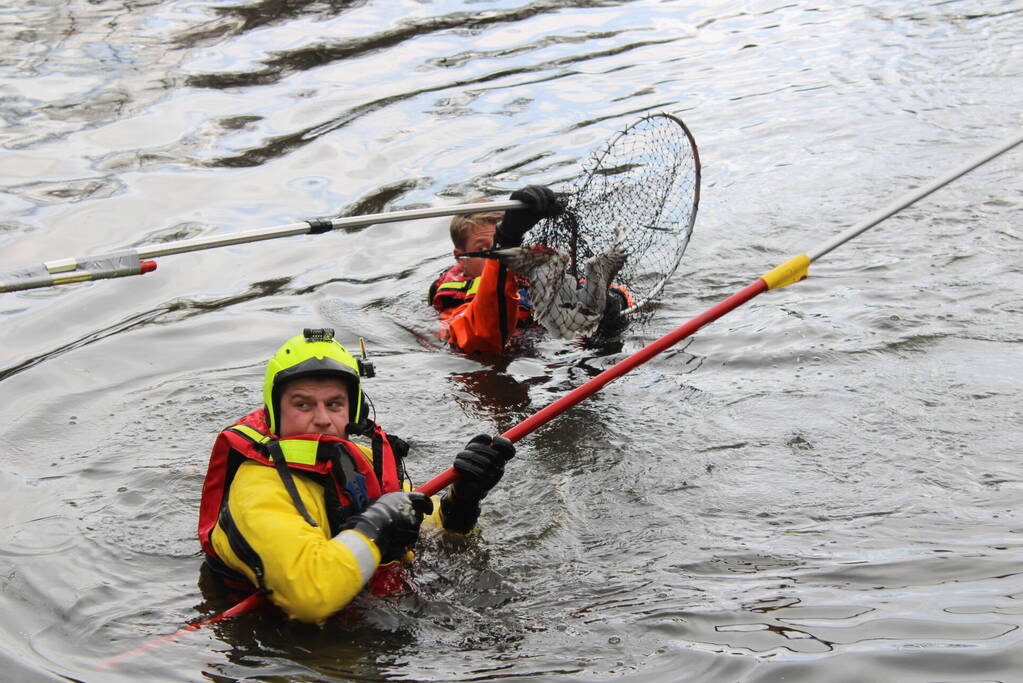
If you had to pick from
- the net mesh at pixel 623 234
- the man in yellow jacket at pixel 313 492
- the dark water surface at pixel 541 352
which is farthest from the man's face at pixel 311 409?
the net mesh at pixel 623 234

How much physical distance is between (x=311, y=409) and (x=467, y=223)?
3377mm

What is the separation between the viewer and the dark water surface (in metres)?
4.27

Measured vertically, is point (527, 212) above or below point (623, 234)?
above

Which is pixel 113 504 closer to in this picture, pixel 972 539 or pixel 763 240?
pixel 972 539

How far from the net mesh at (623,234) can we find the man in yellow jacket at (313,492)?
2.00 meters

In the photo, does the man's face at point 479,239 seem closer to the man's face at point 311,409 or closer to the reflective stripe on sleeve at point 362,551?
the man's face at point 311,409

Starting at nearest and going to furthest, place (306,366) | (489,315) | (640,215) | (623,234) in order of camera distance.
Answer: (306,366) < (623,234) < (640,215) < (489,315)

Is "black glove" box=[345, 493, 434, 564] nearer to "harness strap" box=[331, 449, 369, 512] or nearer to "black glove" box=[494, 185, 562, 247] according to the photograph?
"harness strap" box=[331, 449, 369, 512]

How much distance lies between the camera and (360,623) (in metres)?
4.40

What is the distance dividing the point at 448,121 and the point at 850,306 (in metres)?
6.74

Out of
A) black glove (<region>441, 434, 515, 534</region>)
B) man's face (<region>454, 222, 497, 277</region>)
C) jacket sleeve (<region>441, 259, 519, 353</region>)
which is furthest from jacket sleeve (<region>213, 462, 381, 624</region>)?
man's face (<region>454, 222, 497, 277</region>)

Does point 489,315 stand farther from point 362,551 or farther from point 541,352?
point 362,551

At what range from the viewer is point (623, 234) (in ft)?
22.4

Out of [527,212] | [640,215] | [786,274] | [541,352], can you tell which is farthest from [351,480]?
[541,352]
